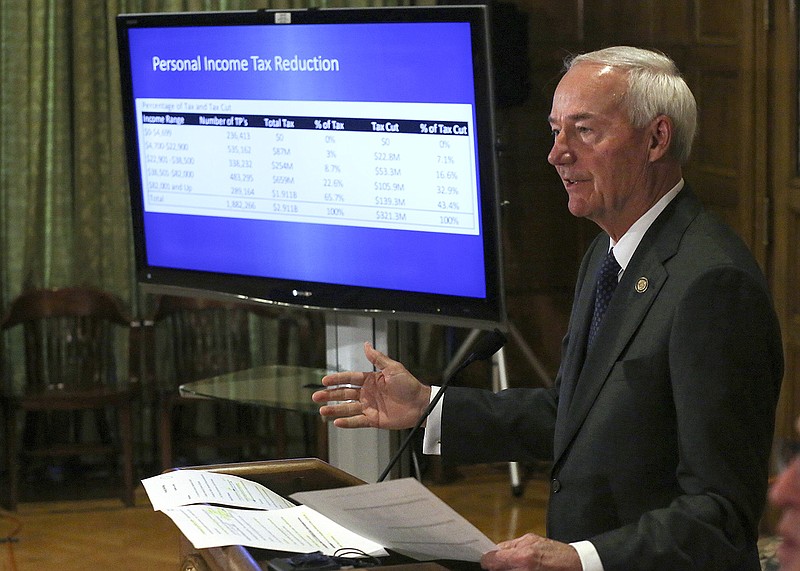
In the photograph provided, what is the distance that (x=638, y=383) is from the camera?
1.87 metres

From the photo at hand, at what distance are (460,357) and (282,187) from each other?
2304 mm

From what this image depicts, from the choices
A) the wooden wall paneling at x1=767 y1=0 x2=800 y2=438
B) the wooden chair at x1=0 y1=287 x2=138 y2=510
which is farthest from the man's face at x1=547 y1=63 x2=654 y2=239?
the wooden chair at x1=0 y1=287 x2=138 y2=510

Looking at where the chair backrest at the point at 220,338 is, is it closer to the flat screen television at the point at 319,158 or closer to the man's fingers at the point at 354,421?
the flat screen television at the point at 319,158

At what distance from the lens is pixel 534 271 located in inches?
234

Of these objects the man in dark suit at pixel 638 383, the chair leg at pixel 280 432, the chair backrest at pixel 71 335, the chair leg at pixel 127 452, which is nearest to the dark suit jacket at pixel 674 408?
the man in dark suit at pixel 638 383

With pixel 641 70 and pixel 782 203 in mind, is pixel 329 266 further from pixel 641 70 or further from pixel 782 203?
pixel 782 203

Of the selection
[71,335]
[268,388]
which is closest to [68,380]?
[71,335]

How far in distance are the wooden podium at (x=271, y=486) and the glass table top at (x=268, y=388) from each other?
106 centimetres

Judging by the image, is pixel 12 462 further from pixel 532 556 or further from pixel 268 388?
pixel 532 556

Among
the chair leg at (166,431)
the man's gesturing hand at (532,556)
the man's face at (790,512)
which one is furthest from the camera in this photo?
the chair leg at (166,431)

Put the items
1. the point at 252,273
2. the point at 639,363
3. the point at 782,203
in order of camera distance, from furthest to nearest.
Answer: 1. the point at 782,203
2. the point at 252,273
3. the point at 639,363

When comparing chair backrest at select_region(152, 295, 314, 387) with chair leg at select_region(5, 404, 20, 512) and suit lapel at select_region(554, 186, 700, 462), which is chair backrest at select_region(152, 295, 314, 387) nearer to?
chair leg at select_region(5, 404, 20, 512)

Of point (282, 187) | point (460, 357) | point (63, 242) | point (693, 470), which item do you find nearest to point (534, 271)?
point (460, 357)

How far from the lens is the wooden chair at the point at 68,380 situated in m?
5.36
